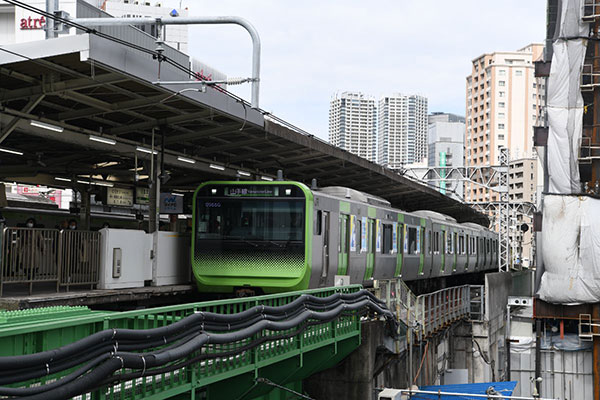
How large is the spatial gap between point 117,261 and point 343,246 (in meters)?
5.86

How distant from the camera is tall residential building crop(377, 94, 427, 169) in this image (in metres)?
189

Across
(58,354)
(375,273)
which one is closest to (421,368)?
(375,273)

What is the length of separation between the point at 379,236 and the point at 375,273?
1.06m

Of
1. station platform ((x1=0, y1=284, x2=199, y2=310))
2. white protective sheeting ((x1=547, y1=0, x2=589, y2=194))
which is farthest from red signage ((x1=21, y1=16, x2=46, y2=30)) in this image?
station platform ((x1=0, y1=284, x2=199, y2=310))

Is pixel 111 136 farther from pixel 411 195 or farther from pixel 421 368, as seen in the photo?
pixel 411 195

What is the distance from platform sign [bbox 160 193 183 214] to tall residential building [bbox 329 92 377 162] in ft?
487

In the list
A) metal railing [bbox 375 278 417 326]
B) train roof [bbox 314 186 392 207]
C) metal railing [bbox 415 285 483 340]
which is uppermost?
train roof [bbox 314 186 392 207]

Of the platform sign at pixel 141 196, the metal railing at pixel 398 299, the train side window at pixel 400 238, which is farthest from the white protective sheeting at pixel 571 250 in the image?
the platform sign at pixel 141 196

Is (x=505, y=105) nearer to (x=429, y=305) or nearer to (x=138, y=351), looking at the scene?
(x=429, y=305)

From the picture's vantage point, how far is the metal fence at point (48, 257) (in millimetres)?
11344

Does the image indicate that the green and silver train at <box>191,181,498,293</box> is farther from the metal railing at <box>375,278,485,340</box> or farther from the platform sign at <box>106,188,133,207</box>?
the platform sign at <box>106,188,133,207</box>

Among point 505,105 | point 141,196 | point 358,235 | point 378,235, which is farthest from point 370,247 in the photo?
point 505,105

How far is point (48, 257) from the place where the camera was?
11875 mm

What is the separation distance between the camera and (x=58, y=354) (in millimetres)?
5840
